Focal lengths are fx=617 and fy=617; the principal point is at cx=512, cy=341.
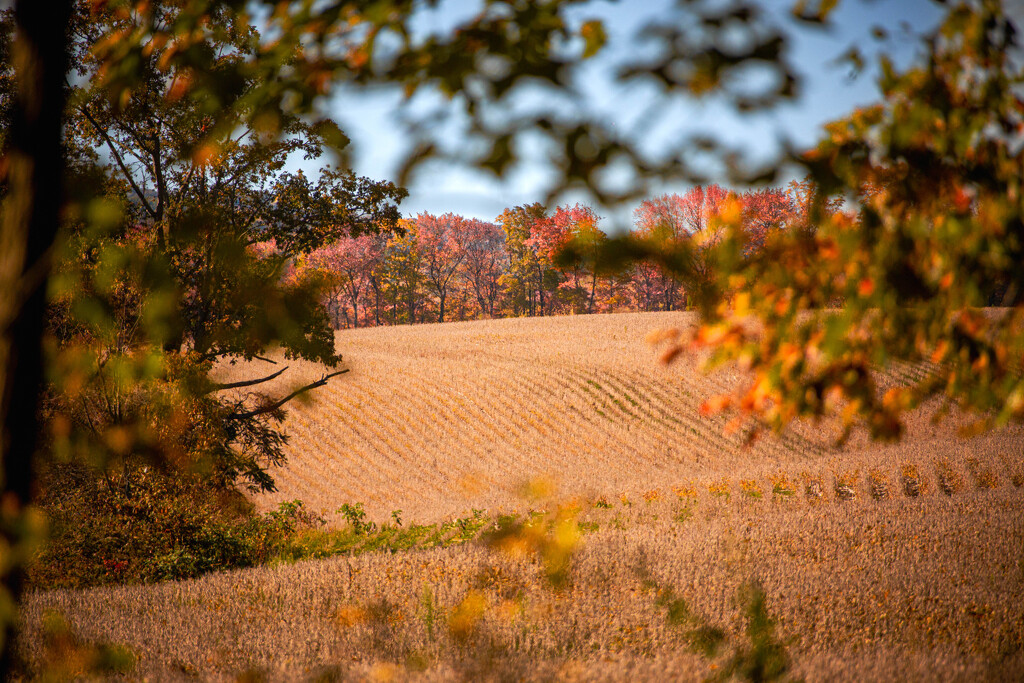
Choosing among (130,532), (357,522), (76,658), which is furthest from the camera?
(357,522)

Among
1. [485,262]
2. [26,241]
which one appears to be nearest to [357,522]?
[26,241]

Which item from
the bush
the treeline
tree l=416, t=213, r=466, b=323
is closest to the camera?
the bush

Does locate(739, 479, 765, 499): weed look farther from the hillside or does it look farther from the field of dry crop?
the hillside

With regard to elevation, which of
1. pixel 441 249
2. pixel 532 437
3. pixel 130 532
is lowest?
pixel 532 437

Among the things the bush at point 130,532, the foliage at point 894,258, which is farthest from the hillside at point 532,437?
the foliage at point 894,258

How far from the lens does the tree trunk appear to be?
1.74m

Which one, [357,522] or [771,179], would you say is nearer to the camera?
[771,179]

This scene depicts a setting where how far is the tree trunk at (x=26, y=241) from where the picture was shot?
68.4 inches

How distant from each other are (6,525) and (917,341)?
2.64 metres

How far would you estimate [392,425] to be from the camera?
21.9 metres

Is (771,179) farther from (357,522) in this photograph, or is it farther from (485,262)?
(485,262)

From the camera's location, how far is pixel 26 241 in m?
1.78

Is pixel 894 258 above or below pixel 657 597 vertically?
above

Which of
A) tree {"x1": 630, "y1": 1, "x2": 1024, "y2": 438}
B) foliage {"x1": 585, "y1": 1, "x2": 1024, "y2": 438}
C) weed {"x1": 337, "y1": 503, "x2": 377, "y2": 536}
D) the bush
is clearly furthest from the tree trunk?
weed {"x1": 337, "y1": 503, "x2": 377, "y2": 536}
